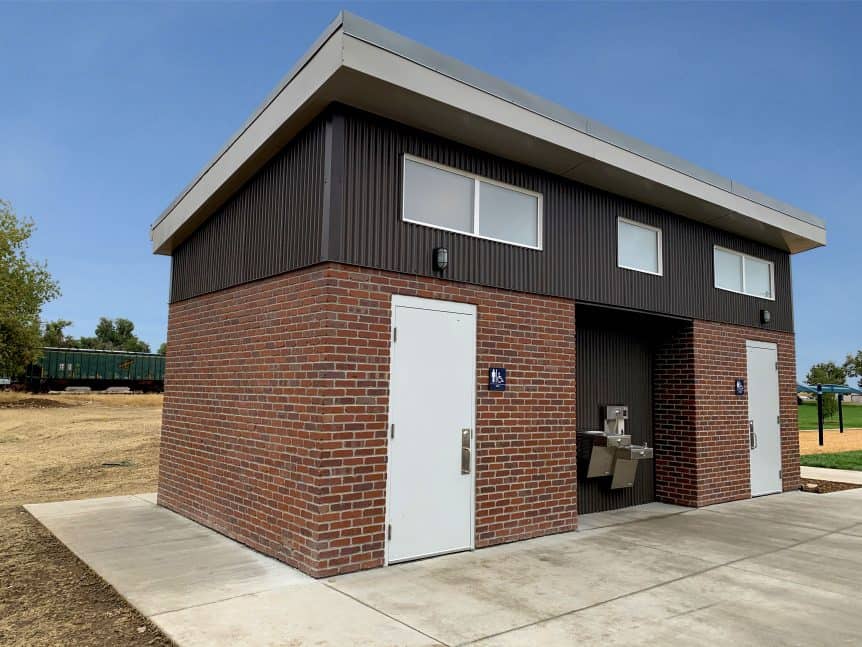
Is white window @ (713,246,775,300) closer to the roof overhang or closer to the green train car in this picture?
the roof overhang

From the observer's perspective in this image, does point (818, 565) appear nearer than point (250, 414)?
Yes

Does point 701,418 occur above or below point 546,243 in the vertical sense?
below

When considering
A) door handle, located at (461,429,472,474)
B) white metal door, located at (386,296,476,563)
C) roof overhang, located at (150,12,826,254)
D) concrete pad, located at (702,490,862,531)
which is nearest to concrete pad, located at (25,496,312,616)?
white metal door, located at (386,296,476,563)

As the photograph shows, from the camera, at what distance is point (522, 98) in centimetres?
693

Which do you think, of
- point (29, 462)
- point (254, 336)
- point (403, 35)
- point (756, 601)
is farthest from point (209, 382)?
point (29, 462)

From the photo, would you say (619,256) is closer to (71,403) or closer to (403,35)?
(403,35)

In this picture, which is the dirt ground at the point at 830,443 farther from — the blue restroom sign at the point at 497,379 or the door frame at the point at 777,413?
the blue restroom sign at the point at 497,379

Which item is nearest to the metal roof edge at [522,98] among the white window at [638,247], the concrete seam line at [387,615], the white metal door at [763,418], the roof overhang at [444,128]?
the roof overhang at [444,128]

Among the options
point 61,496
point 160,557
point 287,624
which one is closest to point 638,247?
point 287,624

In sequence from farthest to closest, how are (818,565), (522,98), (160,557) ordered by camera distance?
1. (522,98)
2. (818,565)
3. (160,557)

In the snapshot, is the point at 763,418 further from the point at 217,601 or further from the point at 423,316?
the point at 217,601

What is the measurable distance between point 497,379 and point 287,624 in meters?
3.52

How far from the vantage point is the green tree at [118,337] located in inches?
3354

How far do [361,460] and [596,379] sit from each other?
464 centimetres
